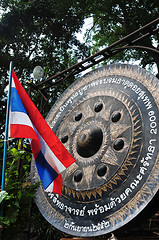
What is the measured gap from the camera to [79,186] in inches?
185

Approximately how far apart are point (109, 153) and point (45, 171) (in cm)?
106

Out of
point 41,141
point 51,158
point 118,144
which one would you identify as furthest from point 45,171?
point 118,144

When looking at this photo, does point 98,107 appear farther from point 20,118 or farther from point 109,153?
point 20,118

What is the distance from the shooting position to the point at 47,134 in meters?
4.09

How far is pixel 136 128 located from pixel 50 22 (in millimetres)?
10183

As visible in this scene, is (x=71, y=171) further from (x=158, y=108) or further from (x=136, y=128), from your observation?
(x=158, y=108)

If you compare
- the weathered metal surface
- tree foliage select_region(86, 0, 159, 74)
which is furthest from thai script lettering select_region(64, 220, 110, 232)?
tree foliage select_region(86, 0, 159, 74)

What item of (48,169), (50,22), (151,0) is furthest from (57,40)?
(48,169)

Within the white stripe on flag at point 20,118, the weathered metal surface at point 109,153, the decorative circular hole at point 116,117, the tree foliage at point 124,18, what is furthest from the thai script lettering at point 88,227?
the tree foliage at point 124,18

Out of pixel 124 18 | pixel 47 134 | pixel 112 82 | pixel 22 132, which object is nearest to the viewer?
pixel 22 132

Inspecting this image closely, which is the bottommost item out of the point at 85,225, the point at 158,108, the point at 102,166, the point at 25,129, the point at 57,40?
the point at 85,225

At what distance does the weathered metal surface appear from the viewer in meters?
3.94

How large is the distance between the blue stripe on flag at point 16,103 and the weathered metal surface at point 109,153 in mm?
1315

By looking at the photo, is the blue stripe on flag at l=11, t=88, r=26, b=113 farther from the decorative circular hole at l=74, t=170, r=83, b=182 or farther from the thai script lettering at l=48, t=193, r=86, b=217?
the thai script lettering at l=48, t=193, r=86, b=217
